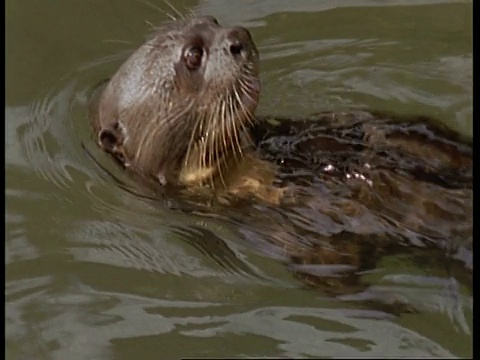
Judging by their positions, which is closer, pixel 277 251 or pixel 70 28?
pixel 277 251

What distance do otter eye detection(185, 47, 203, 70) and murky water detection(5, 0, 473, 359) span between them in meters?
0.55

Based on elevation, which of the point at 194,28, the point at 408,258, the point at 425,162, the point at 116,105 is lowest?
the point at 408,258

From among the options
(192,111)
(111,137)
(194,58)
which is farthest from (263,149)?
(111,137)

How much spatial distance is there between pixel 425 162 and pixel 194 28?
99 cm

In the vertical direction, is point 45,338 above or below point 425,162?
below

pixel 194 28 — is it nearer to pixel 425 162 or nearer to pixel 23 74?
pixel 425 162

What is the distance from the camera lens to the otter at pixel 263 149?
354 centimetres

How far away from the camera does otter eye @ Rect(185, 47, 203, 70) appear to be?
3748mm

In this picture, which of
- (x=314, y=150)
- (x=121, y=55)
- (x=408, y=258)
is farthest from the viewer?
(x=121, y=55)

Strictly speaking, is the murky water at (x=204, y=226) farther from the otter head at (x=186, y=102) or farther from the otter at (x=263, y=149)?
the otter head at (x=186, y=102)

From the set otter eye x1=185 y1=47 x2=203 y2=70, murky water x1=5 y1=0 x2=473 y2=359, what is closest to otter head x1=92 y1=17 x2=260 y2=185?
otter eye x1=185 y1=47 x2=203 y2=70

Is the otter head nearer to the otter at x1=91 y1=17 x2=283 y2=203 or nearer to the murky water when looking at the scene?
the otter at x1=91 y1=17 x2=283 y2=203

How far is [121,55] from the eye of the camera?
4.86 metres

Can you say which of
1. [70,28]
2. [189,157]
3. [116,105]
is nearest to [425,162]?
[189,157]
